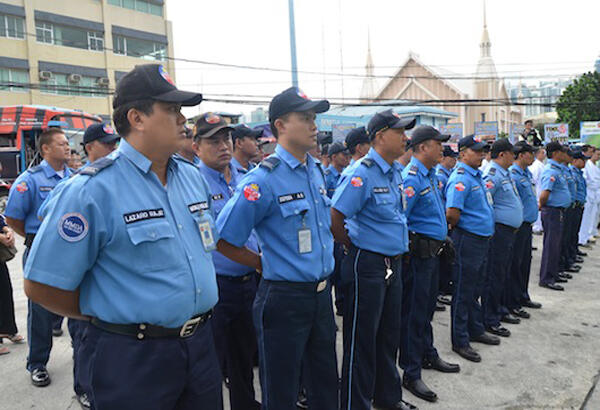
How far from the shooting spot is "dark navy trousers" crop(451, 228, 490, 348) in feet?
14.2

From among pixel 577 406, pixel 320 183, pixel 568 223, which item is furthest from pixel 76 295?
pixel 568 223

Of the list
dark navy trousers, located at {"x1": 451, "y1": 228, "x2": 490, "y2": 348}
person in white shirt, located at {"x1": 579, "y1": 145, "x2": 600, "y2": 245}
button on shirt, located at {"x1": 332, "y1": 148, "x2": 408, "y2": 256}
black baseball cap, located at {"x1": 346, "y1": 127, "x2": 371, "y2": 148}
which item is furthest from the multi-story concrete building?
button on shirt, located at {"x1": 332, "y1": 148, "x2": 408, "y2": 256}

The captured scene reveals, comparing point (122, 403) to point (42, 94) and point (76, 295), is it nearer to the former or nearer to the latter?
point (76, 295)

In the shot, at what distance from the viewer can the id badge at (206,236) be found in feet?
6.17

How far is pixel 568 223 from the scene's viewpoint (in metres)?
7.70

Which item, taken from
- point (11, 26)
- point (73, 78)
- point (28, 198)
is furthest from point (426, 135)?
point (11, 26)

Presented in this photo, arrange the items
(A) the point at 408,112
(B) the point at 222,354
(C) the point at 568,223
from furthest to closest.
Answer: (A) the point at 408,112
(C) the point at 568,223
(B) the point at 222,354

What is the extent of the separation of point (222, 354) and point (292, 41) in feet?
31.9

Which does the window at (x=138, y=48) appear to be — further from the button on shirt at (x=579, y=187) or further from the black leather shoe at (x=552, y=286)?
the black leather shoe at (x=552, y=286)

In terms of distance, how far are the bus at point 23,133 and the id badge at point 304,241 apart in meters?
16.5

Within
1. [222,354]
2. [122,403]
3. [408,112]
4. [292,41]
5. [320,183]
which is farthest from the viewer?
[408,112]

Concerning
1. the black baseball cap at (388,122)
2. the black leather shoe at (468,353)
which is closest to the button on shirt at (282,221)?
the black baseball cap at (388,122)

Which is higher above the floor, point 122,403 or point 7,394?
point 122,403

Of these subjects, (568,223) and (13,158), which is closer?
(568,223)
